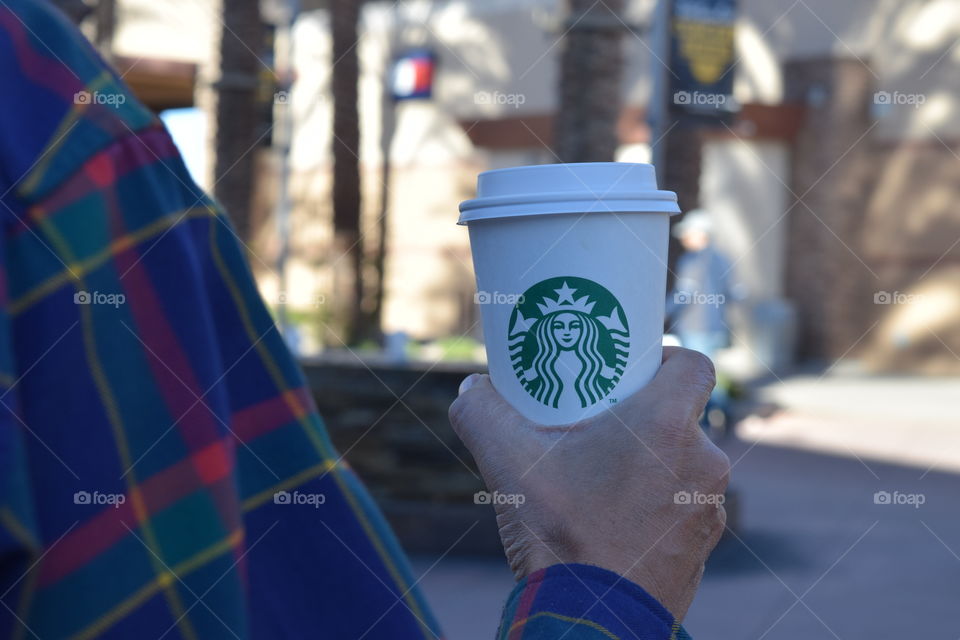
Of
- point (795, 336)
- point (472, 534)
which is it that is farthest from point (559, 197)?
point (795, 336)

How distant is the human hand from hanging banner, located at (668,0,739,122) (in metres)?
6.12

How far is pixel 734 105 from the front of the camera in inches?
288

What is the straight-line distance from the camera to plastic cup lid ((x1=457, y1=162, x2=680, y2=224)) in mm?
1388

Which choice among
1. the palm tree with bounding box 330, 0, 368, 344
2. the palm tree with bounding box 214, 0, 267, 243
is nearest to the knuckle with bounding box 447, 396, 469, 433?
the palm tree with bounding box 214, 0, 267, 243

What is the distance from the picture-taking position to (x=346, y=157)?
13.7 m

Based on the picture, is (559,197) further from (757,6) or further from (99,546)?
(757,6)

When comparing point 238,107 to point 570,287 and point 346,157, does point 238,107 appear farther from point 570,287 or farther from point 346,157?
point 570,287

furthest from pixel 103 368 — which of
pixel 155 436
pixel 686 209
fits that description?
pixel 686 209

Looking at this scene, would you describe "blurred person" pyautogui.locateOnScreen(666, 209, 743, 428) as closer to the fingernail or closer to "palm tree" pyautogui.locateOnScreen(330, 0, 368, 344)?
"palm tree" pyautogui.locateOnScreen(330, 0, 368, 344)

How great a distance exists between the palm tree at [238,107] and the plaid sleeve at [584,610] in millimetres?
10438

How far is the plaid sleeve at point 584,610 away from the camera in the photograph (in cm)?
99

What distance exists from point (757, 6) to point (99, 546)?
17.6 meters

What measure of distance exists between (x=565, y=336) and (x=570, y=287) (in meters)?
0.06

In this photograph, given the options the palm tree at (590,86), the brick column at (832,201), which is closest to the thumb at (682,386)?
the palm tree at (590,86)
